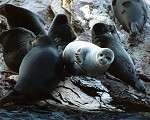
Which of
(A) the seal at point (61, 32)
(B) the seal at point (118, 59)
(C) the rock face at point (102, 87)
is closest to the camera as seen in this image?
(C) the rock face at point (102, 87)

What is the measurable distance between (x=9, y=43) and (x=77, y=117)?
6.89 feet

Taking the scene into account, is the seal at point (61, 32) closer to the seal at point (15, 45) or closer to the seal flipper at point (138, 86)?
the seal at point (15, 45)

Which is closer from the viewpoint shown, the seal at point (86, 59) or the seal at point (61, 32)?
the seal at point (86, 59)

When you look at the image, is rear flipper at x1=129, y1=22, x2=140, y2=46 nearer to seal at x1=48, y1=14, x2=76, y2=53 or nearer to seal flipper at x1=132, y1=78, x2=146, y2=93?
seal at x1=48, y1=14, x2=76, y2=53

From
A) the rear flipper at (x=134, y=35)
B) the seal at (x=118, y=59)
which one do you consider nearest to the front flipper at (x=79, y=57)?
the seal at (x=118, y=59)

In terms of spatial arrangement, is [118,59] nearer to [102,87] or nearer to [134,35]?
[102,87]

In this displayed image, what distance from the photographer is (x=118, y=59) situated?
24.8 feet

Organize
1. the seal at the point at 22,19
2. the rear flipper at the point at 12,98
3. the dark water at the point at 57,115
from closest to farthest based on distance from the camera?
1. the dark water at the point at 57,115
2. the rear flipper at the point at 12,98
3. the seal at the point at 22,19

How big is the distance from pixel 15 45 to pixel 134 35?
2.27 metres

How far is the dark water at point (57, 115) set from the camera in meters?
6.52

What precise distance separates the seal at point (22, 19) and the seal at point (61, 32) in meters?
0.22

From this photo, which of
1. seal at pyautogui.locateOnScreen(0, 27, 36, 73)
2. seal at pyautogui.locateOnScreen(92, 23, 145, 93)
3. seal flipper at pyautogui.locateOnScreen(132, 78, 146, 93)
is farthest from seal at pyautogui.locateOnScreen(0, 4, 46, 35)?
seal flipper at pyautogui.locateOnScreen(132, 78, 146, 93)

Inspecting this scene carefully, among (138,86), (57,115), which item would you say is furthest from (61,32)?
(57,115)

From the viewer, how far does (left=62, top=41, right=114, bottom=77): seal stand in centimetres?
691
